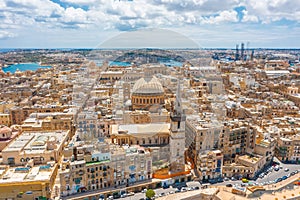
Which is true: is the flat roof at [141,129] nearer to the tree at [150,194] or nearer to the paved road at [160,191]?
the paved road at [160,191]

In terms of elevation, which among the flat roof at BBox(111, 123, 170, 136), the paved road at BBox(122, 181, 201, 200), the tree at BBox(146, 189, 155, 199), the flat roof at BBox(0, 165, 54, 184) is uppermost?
the flat roof at BBox(111, 123, 170, 136)

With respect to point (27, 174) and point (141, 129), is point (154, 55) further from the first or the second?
point (27, 174)

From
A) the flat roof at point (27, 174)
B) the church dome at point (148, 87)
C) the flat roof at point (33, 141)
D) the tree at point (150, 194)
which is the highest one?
the church dome at point (148, 87)

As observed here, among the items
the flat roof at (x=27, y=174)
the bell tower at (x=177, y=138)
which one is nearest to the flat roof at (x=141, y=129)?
the bell tower at (x=177, y=138)

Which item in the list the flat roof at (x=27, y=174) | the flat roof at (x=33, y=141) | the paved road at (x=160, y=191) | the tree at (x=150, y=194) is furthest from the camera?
the flat roof at (x=33, y=141)

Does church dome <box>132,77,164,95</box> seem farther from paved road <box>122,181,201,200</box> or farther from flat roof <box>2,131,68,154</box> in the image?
A: paved road <box>122,181,201,200</box>

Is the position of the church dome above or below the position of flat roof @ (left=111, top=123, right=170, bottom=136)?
above

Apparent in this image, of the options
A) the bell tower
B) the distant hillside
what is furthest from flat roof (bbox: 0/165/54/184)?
the distant hillside

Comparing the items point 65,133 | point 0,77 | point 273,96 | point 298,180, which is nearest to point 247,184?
point 298,180
